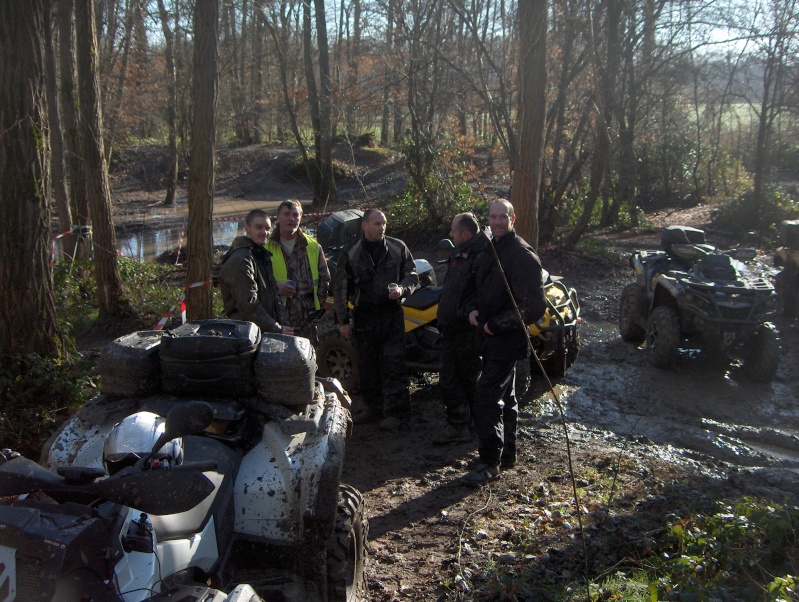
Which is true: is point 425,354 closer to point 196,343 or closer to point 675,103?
point 196,343

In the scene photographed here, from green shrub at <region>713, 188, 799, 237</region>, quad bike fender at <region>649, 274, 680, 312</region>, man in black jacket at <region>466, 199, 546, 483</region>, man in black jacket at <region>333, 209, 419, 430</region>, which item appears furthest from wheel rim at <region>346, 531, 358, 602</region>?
green shrub at <region>713, 188, 799, 237</region>

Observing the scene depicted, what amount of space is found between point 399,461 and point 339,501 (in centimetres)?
235

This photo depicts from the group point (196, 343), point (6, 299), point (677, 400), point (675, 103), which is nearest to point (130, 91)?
point (675, 103)

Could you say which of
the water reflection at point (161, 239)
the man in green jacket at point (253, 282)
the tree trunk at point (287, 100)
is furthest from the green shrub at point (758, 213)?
the man in green jacket at point (253, 282)

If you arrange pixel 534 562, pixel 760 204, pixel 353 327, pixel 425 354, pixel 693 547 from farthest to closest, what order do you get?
pixel 760 204, pixel 425 354, pixel 353 327, pixel 534 562, pixel 693 547

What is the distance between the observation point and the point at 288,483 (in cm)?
326

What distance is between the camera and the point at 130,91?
889 inches

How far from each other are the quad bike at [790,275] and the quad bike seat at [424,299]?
20.5 feet

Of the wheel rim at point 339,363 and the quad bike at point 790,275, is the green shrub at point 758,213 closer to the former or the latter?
the quad bike at point 790,275

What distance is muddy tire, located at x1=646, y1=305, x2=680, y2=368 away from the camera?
8.53 meters

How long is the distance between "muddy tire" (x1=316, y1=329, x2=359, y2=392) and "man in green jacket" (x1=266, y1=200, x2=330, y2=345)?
3.43 ft

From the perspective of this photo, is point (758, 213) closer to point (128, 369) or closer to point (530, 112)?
point (530, 112)

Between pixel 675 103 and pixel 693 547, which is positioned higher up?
pixel 675 103

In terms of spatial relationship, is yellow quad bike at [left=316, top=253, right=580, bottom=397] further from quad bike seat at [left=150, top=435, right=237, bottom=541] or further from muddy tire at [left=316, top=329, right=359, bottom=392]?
quad bike seat at [left=150, top=435, right=237, bottom=541]
